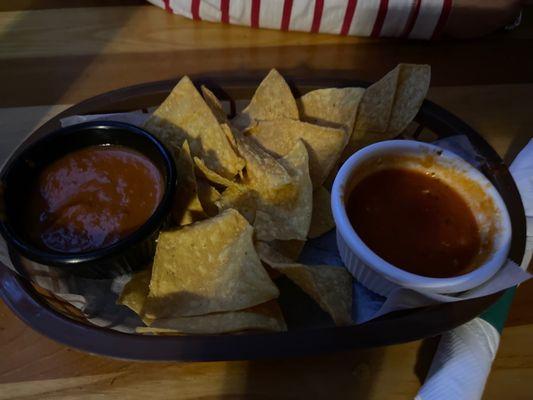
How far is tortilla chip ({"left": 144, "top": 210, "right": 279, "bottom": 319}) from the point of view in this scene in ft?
3.27

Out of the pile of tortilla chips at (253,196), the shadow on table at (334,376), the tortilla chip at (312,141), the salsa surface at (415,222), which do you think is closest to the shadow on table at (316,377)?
the shadow on table at (334,376)

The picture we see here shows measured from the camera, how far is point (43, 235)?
3.49 ft

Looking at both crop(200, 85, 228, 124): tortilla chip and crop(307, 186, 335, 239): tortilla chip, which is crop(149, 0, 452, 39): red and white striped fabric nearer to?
crop(200, 85, 228, 124): tortilla chip

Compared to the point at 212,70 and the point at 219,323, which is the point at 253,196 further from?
the point at 212,70

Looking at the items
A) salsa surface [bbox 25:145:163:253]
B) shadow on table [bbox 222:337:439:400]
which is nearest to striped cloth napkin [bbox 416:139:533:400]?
shadow on table [bbox 222:337:439:400]

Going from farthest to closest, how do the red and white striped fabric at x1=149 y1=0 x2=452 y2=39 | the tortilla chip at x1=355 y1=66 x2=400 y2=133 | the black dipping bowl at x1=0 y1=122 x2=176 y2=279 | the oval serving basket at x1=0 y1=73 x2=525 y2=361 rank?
the red and white striped fabric at x1=149 y1=0 x2=452 y2=39 < the tortilla chip at x1=355 y1=66 x2=400 y2=133 < the black dipping bowl at x1=0 y1=122 x2=176 y2=279 < the oval serving basket at x1=0 y1=73 x2=525 y2=361

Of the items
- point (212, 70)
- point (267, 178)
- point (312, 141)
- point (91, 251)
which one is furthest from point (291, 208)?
point (212, 70)

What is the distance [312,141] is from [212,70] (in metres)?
0.64

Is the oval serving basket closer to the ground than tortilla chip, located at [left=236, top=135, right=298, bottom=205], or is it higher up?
closer to the ground

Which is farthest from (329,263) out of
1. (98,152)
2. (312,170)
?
(98,152)

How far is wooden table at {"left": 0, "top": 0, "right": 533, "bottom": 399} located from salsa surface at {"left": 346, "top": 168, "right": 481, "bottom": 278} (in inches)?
8.0

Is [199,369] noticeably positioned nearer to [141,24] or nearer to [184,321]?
[184,321]

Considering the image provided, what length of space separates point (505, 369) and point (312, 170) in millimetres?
644

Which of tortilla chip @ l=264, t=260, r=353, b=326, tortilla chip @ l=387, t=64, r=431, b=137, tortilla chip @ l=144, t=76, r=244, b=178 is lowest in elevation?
tortilla chip @ l=264, t=260, r=353, b=326
